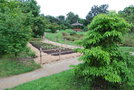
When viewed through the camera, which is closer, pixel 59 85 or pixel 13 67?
pixel 59 85

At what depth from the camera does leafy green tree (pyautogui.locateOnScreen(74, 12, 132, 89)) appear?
9.10ft

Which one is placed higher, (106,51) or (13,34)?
(13,34)

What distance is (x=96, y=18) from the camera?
312cm

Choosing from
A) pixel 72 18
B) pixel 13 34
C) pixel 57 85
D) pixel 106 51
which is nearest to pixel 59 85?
pixel 57 85

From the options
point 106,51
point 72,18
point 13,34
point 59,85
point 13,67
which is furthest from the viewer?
point 72,18

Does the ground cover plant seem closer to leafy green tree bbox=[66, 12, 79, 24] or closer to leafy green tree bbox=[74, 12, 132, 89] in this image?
leafy green tree bbox=[74, 12, 132, 89]

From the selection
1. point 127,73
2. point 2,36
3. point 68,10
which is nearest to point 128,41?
point 127,73

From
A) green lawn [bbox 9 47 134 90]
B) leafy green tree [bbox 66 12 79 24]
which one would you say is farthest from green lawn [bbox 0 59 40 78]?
leafy green tree [bbox 66 12 79 24]

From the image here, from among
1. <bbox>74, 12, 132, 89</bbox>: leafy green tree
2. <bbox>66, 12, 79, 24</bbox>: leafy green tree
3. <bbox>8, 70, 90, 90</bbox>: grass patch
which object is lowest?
<bbox>8, 70, 90, 90</bbox>: grass patch

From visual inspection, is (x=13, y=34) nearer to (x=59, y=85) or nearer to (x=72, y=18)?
(x=59, y=85)

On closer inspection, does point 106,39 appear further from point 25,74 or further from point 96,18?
point 25,74

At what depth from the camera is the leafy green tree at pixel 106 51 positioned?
9.10ft

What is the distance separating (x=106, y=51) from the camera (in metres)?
2.93

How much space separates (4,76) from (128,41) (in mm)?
14211
